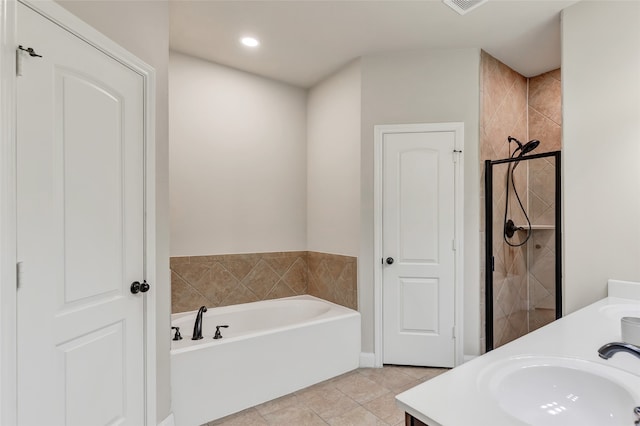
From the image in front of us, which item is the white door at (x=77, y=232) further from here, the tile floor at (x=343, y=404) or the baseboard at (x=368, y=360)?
A: the baseboard at (x=368, y=360)

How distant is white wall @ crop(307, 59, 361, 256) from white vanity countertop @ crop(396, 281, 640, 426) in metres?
1.80

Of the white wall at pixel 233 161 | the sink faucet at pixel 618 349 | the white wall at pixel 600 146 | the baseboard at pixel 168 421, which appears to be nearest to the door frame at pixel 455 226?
the white wall at pixel 600 146

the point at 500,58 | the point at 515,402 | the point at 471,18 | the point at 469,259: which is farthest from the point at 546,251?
the point at 515,402

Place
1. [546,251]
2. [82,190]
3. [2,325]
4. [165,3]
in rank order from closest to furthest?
[2,325]
[82,190]
[165,3]
[546,251]

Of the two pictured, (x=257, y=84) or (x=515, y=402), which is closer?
(x=515, y=402)

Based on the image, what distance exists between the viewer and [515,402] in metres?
0.93

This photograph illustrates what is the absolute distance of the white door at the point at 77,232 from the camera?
1275 millimetres

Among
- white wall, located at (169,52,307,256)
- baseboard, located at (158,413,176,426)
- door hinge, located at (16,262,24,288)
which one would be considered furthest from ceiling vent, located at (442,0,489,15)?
baseboard, located at (158,413,176,426)

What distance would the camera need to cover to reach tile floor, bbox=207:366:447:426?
2174mm

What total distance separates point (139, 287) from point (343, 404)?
1580 millimetres

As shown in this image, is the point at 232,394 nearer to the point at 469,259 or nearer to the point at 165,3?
the point at 469,259

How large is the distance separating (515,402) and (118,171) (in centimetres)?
187

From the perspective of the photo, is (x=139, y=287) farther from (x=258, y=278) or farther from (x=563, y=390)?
(x=563, y=390)

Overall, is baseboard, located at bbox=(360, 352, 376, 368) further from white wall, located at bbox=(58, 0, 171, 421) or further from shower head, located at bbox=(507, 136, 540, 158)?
shower head, located at bbox=(507, 136, 540, 158)
